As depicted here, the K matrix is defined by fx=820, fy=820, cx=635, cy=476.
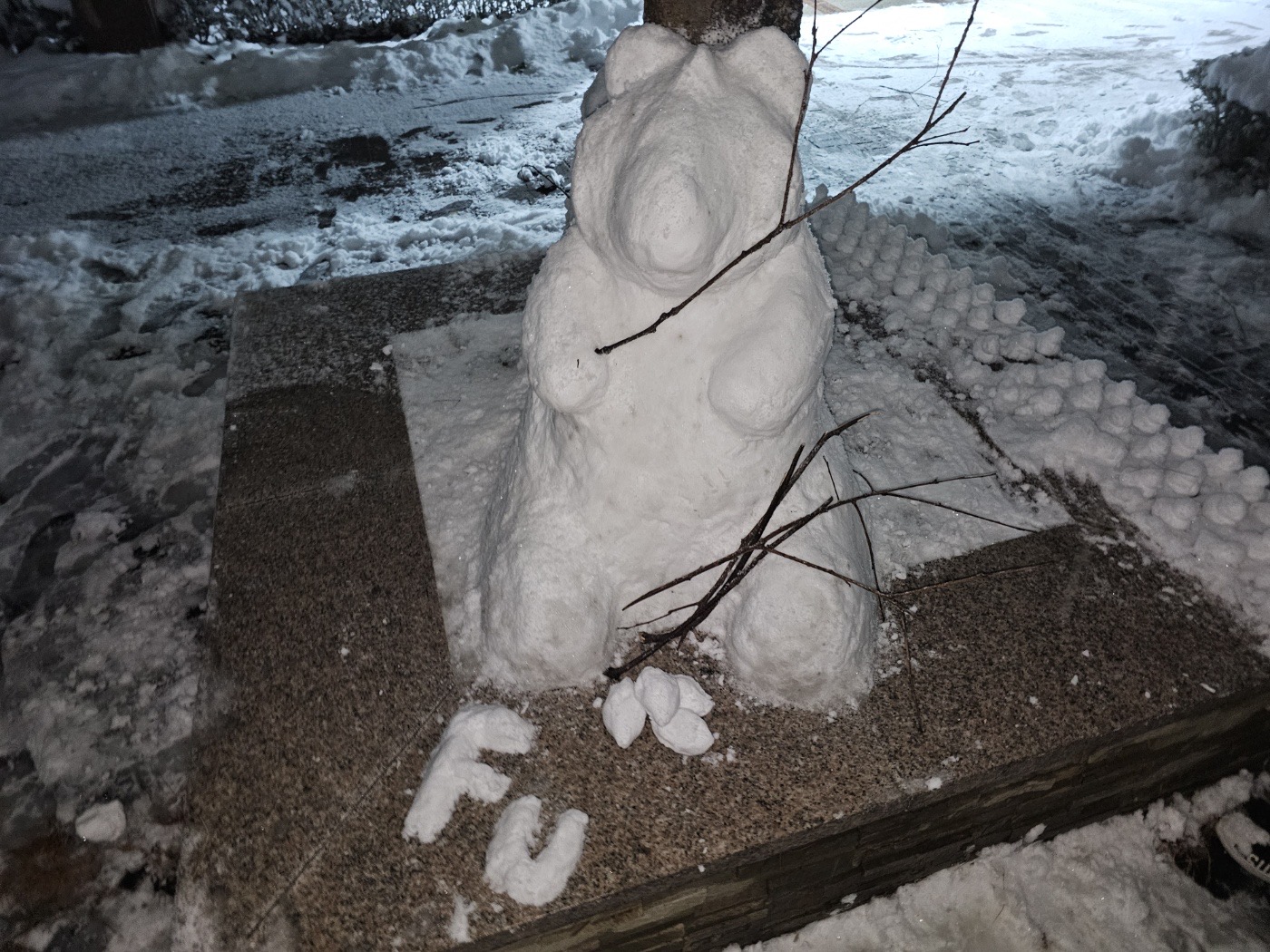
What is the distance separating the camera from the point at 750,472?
167cm

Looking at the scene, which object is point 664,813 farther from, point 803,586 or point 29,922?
point 29,922

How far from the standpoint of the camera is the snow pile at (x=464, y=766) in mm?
1606

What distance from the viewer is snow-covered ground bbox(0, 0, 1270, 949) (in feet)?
6.60

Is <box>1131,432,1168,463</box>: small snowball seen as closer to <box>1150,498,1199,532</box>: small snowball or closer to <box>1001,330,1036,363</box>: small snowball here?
<box>1150,498,1199,532</box>: small snowball

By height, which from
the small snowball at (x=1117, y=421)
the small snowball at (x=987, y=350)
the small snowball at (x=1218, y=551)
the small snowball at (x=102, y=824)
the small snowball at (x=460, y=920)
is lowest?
the small snowball at (x=102, y=824)

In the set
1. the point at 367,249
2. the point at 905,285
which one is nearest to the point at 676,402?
the point at 905,285

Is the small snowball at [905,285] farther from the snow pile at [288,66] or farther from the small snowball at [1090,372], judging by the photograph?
the snow pile at [288,66]

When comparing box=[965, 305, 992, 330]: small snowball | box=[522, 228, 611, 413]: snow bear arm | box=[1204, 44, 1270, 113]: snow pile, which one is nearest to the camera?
box=[522, 228, 611, 413]: snow bear arm

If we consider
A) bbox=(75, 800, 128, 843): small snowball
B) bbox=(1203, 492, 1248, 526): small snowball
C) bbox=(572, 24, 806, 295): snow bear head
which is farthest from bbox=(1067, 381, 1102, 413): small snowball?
bbox=(75, 800, 128, 843): small snowball

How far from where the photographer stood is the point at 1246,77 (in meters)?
4.55

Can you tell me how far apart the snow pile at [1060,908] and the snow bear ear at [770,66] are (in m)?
1.79

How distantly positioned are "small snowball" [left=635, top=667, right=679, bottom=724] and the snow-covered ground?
739mm

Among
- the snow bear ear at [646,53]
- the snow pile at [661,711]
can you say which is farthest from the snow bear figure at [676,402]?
the snow pile at [661,711]

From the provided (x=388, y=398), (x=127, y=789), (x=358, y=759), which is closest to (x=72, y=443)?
(x=388, y=398)
